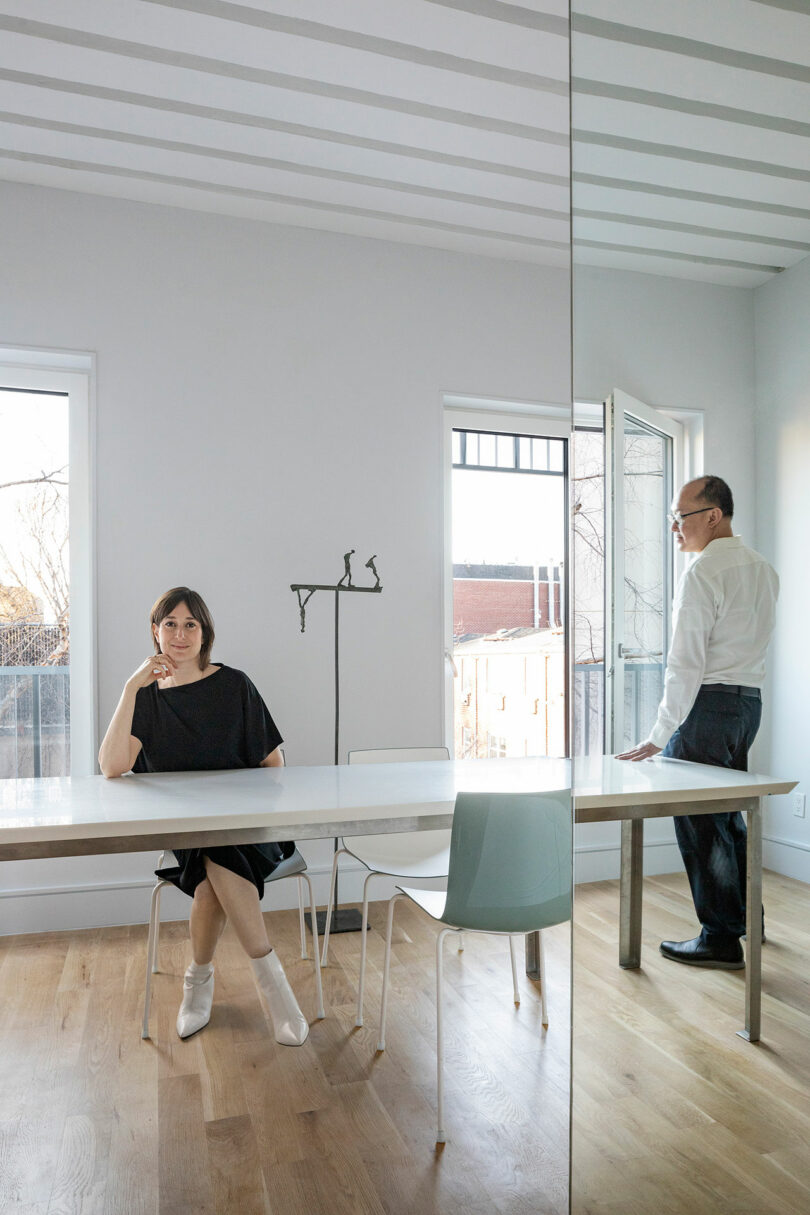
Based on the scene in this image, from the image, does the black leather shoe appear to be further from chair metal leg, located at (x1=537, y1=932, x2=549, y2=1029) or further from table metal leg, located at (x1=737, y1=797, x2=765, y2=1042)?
chair metal leg, located at (x1=537, y1=932, x2=549, y2=1029)

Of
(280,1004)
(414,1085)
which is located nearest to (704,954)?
(414,1085)

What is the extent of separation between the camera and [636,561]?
0.62m

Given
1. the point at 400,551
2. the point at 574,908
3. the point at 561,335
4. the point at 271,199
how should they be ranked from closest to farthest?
1. the point at 574,908
2. the point at 271,199
3. the point at 400,551
4. the point at 561,335

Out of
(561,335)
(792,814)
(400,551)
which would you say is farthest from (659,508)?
(561,335)

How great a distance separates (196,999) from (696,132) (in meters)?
2.40

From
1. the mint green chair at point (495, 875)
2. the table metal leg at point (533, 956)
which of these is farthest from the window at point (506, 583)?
the mint green chair at point (495, 875)

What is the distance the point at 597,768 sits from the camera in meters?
0.64

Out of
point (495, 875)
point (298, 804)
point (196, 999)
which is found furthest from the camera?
point (196, 999)

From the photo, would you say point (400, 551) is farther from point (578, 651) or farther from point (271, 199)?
point (578, 651)

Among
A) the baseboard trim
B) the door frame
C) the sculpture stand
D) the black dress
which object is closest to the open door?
the baseboard trim

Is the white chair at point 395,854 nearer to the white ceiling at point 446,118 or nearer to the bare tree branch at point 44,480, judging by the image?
the bare tree branch at point 44,480

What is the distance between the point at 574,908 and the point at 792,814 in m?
0.22

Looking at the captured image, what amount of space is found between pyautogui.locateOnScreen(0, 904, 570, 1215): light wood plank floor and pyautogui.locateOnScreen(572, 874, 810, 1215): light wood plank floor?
1.14 m

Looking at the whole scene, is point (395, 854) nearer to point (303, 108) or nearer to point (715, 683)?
point (715, 683)
